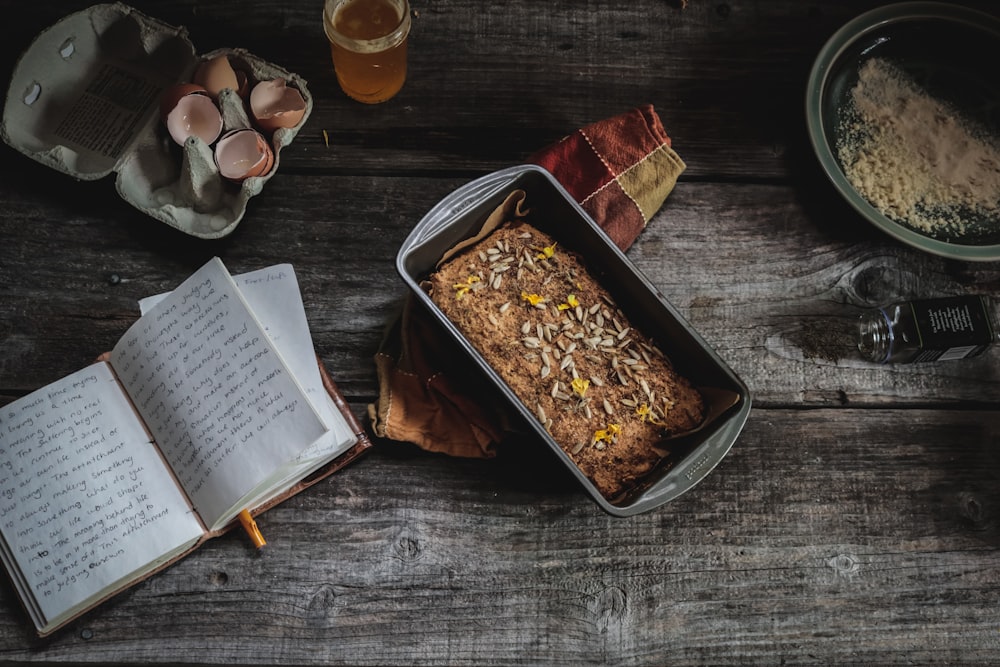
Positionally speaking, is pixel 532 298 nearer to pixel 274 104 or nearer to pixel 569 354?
pixel 569 354

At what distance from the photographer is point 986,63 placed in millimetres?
1407

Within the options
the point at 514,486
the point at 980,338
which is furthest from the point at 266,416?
the point at 980,338

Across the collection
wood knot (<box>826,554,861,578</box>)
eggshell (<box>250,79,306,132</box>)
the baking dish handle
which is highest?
eggshell (<box>250,79,306,132</box>)

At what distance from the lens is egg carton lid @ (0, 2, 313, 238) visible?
1.29m

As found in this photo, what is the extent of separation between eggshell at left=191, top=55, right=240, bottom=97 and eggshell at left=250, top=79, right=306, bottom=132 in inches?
1.5

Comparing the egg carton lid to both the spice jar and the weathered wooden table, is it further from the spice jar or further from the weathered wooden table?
the spice jar

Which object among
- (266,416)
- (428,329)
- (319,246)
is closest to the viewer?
(266,416)

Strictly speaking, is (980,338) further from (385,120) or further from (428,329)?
(385,120)

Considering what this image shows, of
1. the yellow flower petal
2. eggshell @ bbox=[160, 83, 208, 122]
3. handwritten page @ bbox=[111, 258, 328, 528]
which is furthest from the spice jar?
eggshell @ bbox=[160, 83, 208, 122]

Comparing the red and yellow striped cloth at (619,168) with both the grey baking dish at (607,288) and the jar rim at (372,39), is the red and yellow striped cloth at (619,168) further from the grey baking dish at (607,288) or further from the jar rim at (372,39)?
the jar rim at (372,39)

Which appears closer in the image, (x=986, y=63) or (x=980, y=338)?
(x=980, y=338)

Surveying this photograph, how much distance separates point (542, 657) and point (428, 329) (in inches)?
19.7

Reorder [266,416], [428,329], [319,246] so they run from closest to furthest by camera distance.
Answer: [266,416] < [428,329] < [319,246]

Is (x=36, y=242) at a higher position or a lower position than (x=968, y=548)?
higher
